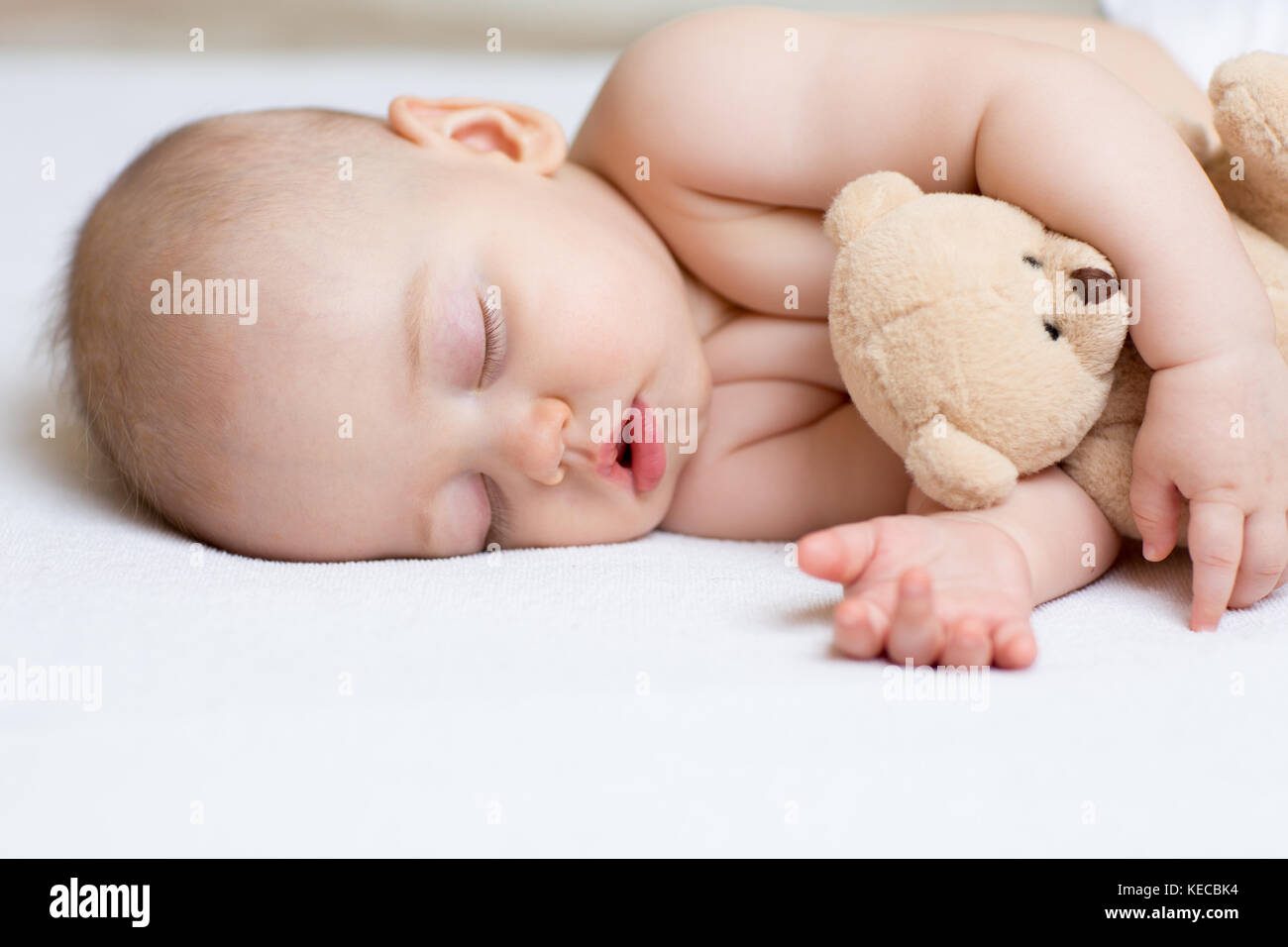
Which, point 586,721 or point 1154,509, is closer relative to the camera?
point 586,721

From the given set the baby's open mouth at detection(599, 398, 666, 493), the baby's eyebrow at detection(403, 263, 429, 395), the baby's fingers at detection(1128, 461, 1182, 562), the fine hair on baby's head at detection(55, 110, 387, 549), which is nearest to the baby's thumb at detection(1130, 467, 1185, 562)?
the baby's fingers at detection(1128, 461, 1182, 562)

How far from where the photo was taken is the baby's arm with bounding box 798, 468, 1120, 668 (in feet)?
2.85

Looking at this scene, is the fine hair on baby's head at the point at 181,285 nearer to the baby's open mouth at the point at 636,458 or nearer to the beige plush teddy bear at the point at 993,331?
the baby's open mouth at the point at 636,458

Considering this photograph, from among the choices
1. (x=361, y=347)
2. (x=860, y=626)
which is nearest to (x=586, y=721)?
(x=860, y=626)

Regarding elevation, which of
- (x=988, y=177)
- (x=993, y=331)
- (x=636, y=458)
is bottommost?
(x=636, y=458)

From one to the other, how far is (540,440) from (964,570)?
42cm

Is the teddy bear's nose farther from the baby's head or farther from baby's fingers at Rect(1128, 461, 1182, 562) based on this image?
the baby's head

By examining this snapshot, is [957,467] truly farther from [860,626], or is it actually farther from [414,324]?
[414,324]

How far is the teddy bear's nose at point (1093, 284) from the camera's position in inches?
39.9

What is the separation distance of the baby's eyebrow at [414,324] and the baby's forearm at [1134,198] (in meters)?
0.55

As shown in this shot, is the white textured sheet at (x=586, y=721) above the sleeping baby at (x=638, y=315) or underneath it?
underneath

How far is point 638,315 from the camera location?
1.24 metres

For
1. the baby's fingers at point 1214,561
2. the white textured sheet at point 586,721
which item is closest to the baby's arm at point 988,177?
the baby's fingers at point 1214,561
